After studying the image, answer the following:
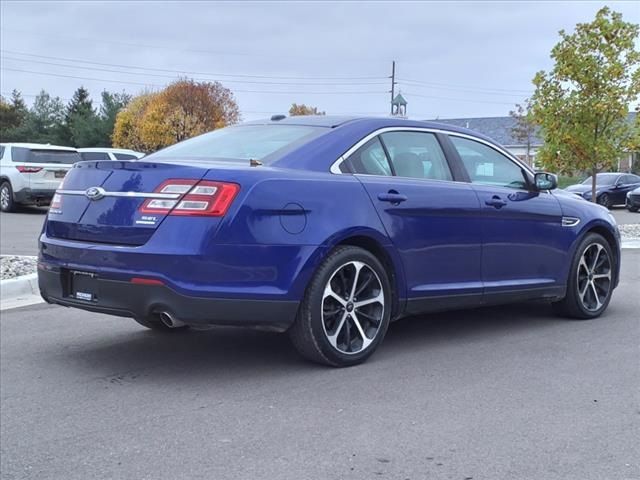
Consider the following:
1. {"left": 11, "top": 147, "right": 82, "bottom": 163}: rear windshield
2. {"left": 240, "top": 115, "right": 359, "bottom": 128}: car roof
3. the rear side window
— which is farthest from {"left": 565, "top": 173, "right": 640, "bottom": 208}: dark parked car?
{"left": 240, "top": 115, "right": 359, "bottom": 128}: car roof

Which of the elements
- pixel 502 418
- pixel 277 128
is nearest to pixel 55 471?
pixel 502 418

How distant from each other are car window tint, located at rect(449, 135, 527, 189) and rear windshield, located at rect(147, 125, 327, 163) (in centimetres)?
127

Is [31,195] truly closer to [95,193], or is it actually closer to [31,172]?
[31,172]

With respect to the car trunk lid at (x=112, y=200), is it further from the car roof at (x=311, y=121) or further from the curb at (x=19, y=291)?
the curb at (x=19, y=291)

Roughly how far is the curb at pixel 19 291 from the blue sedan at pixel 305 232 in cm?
233

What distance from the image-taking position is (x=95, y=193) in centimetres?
474

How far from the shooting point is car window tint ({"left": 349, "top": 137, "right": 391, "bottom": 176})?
5.16 meters

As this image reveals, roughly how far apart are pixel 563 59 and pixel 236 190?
12903mm

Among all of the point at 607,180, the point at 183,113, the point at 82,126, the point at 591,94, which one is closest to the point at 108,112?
the point at 82,126

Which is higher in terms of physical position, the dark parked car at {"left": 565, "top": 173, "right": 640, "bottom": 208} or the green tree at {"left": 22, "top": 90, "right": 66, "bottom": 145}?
the green tree at {"left": 22, "top": 90, "right": 66, "bottom": 145}

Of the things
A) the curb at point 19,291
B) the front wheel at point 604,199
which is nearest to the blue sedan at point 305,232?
the curb at point 19,291

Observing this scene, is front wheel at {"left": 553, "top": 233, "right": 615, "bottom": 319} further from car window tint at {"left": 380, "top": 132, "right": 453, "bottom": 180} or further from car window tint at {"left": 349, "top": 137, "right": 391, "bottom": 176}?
car window tint at {"left": 349, "top": 137, "right": 391, "bottom": 176}

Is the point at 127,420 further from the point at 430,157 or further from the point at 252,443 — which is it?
the point at 430,157

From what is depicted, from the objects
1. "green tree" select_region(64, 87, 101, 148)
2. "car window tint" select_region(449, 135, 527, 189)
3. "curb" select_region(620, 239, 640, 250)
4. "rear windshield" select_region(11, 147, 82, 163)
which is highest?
"green tree" select_region(64, 87, 101, 148)
